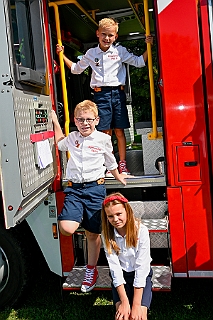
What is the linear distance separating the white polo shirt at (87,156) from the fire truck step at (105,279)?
30.7 inches

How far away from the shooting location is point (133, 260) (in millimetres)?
3266

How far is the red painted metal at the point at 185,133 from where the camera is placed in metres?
3.38

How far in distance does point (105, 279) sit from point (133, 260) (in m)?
0.50

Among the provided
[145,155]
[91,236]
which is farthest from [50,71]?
[91,236]

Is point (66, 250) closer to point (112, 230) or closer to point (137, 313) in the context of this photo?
point (112, 230)

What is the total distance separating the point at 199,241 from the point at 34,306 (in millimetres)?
1604

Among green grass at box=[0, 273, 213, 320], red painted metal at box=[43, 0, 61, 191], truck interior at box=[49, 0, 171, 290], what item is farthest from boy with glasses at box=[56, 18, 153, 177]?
green grass at box=[0, 273, 213, 320]

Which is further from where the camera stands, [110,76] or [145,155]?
[110,76]

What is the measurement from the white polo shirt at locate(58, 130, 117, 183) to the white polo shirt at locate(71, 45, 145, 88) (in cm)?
73

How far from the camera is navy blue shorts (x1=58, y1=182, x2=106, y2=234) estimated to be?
11.8ft

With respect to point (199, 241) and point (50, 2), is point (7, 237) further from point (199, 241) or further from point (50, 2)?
point (50, 2)

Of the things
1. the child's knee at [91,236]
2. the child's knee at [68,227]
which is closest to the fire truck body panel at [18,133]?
the child's knee at [68,227]

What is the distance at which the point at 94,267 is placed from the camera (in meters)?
3.67

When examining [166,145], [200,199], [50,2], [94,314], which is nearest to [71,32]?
[50,2]
